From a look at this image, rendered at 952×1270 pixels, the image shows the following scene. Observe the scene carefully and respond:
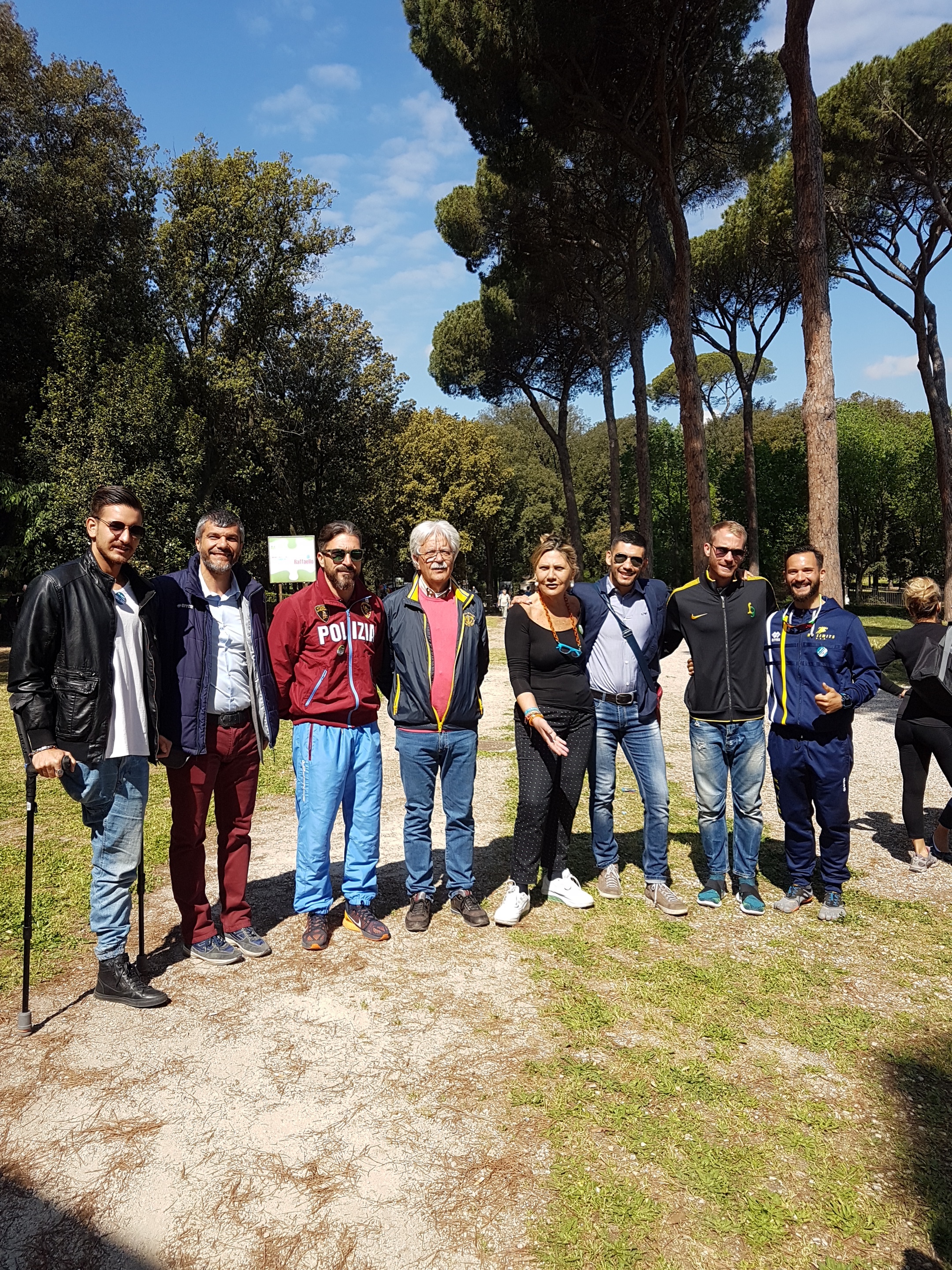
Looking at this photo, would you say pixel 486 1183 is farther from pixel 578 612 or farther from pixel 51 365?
pixel 51 365

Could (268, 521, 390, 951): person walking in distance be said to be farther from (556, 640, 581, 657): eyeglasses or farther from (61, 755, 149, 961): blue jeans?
(556, 640, 581, 657): eyeglasses

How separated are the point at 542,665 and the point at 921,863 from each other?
273cm

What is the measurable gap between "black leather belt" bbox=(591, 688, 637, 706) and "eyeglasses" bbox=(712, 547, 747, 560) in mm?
857

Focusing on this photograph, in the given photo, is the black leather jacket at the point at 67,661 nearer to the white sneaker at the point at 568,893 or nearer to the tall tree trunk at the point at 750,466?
the white sneaker at the point at 568,893

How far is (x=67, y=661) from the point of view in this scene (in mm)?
3080

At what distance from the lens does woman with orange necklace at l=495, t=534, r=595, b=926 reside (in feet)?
13.3

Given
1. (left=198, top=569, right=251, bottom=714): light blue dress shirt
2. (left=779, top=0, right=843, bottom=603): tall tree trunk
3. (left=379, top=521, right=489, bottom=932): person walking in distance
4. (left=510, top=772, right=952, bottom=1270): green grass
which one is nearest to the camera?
(left=510, top=772, right=952, bottom=1270): green grass

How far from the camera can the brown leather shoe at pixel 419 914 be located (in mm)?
3980

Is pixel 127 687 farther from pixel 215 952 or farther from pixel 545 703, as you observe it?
pixel 545 703

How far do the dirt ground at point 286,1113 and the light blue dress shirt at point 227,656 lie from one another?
1.22 meters

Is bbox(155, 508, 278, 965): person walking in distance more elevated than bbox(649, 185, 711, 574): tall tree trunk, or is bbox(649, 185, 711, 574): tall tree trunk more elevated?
bbox(649, 185, 711, 574): tall tree trunk

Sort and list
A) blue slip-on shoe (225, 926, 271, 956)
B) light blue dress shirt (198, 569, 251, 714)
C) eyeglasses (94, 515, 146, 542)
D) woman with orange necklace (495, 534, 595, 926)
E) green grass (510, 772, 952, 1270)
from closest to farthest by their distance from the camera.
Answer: green grass (510, 772, 952, 1270)
eyeglasses (94, 515, 146, 542)
light blue dress shirt (198, 569, 251, 714)
blue slip-on shoe (225, 926, 271, 956)
woman with orange necklace (495, 534, 595, 926)

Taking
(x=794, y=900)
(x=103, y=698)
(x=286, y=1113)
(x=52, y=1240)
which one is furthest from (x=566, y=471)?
(x=52, y=1240)

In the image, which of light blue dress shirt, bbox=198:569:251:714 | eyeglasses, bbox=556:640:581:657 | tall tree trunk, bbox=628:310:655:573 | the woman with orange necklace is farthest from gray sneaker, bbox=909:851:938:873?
tall tree trunk, bbox=628:310:655:573
